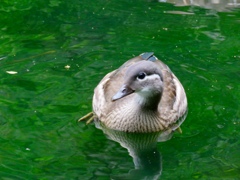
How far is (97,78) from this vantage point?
424 inches

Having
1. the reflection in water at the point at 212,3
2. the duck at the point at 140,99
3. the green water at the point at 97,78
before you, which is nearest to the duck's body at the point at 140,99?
the duck at the point at 140,99

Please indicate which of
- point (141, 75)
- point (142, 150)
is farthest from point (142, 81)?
point (142, 150)

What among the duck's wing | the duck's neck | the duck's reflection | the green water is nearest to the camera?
the duck's reflection

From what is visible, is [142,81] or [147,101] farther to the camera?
[147,101]

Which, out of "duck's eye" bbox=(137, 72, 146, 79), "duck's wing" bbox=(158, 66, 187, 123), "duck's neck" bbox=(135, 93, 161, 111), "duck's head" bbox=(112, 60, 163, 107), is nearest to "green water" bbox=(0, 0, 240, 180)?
"duck's wing" bbox=(158, 66, 187, 123)

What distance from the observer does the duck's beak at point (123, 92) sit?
895 centimetres

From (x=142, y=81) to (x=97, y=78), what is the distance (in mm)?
1774

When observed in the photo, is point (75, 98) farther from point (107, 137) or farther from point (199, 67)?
point (199, 67)

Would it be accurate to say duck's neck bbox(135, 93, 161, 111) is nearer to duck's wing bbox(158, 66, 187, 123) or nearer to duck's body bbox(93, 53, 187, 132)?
duck's body bbox(93, 53, 187, 132)

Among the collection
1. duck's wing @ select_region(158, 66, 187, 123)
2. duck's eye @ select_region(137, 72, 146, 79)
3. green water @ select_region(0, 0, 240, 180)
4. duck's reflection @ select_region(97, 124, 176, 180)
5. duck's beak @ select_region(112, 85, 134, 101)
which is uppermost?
duck's eye @ select_region(137, 72, 146, 79)

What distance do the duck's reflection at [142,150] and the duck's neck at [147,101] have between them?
354 mm

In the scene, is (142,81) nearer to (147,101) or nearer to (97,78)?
(147,101)

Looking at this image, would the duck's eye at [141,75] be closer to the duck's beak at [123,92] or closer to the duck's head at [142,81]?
the duck's head at [142,81]

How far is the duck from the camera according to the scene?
9.10 m
